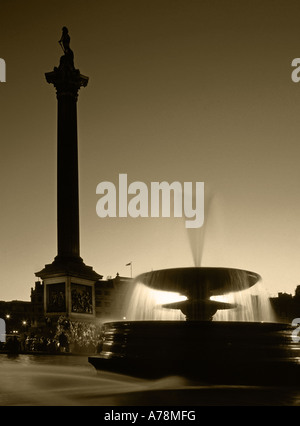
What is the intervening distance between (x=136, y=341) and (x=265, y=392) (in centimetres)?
187

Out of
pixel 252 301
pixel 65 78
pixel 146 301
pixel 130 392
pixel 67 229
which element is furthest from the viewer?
pixel 65 78

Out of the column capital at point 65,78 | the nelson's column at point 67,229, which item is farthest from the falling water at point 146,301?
the column capital at point 65,78

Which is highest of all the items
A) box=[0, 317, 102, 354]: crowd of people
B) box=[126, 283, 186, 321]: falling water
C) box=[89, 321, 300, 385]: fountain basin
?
box=[126, 283, 186, 321]: falling water

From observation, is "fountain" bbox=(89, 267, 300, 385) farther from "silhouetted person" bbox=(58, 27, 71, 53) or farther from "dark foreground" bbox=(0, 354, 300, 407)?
"silhouetted person" bbox=(58, 27, 71, 53)

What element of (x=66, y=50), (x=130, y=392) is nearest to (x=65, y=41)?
(x=66, y=50)

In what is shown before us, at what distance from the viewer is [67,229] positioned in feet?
102

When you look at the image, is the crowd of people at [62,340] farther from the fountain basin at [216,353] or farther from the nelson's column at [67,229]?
the fountain basin at [216,353]

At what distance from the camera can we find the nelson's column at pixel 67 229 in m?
28.8

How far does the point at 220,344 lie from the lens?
707cm

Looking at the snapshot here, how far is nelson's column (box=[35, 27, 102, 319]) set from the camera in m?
28.8

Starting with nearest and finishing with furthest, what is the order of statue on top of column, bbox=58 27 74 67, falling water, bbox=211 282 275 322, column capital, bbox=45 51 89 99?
1. falling water, bbox=211 282 275 322
2. column capital, bbox=45 51 89 99
3. statue on top of column, bbox=58 27 74 67

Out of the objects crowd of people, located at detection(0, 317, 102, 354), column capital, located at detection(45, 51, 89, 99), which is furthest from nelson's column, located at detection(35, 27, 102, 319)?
crowd of people, located at detection(0, 317, 102, 354)

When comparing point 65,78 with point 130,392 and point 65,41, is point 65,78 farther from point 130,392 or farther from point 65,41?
point 130,392
